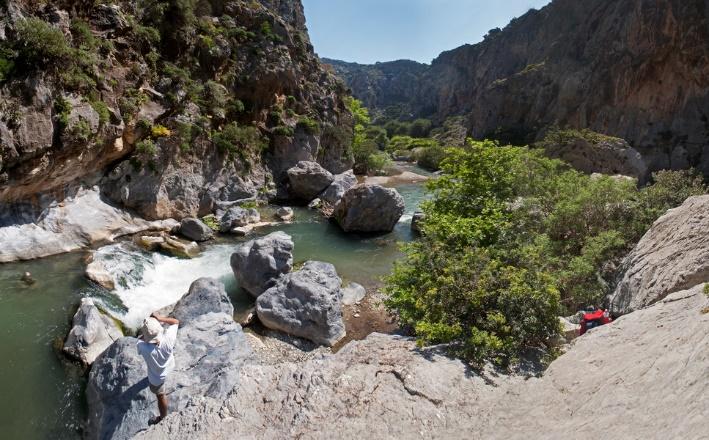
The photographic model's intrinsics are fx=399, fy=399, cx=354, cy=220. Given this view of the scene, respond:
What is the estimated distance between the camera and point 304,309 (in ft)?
40.8

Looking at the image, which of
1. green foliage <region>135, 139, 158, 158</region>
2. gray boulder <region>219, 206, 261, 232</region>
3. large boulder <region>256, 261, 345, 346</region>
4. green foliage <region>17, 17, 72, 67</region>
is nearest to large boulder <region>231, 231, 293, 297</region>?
large boulder <region>256, 261, 345, 346</region>

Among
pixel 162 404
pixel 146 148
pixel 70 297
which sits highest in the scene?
pixel 146 148

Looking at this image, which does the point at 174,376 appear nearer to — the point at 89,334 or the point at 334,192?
the point at 89,334

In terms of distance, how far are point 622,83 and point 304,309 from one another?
53734 millimetres

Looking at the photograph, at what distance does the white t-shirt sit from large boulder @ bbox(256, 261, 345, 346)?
17.6 ft

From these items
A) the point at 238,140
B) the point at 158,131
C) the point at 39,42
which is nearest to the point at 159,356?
the point at 39,42

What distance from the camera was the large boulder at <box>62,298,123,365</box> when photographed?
10.0 m

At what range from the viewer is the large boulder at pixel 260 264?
14.6 m

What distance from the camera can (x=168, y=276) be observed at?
1548cm

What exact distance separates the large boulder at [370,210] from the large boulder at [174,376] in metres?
13.1

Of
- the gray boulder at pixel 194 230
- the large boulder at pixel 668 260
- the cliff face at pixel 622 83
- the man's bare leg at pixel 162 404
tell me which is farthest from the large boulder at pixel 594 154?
the man's bare leg at pixel 162 404

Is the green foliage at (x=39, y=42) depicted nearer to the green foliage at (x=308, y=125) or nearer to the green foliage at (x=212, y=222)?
the green foliage at (x=212, y=222)

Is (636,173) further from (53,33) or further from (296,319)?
(53,33)

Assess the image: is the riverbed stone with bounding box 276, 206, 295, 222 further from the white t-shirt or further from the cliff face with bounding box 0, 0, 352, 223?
the white t-shirt
